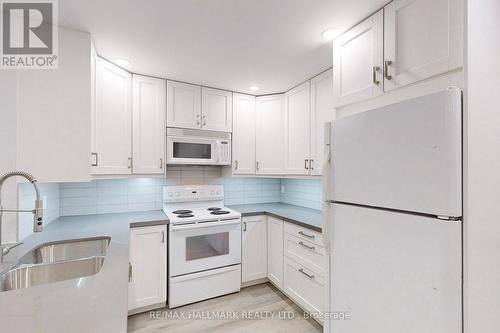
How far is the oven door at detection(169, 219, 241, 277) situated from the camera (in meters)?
2.24

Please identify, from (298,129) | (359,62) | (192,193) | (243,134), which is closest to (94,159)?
(192,193)

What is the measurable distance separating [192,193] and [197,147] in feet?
1.91

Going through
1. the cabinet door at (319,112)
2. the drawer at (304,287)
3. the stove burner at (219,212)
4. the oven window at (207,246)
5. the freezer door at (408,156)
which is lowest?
the drawer at (304,287)

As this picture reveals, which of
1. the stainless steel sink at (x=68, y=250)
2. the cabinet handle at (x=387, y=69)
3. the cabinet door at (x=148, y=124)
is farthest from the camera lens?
the cabinet door at (x=148, y=124)

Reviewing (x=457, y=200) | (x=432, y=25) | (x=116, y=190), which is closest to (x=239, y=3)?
(x=432, y=25)

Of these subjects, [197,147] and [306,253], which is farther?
[197,147]

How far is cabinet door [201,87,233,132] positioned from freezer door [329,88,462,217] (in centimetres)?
170

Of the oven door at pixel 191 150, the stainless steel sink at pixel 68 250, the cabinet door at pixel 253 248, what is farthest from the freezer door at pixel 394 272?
the oven door at pixel 191 150

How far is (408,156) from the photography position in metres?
1.00

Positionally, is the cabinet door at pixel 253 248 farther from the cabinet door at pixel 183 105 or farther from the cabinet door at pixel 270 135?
the cabinet door at pixel 183 105

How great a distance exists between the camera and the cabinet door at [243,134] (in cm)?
287

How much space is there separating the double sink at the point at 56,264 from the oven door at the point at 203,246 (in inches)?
28.0

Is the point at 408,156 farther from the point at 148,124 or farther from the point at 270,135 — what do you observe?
the point at 148,124

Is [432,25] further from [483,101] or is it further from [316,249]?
[316,249]
